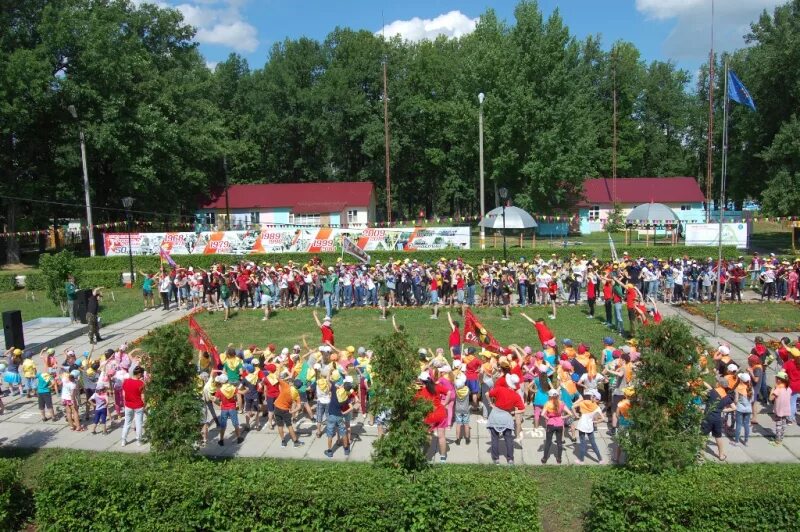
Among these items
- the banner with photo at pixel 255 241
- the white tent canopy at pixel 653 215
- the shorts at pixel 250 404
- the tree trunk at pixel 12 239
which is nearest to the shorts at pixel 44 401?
the shorts at pixel 250 404

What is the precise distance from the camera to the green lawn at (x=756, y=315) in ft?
61.3

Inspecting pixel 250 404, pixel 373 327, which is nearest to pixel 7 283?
pixel 373 327

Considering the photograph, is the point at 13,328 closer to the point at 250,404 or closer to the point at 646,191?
the point at 250,404

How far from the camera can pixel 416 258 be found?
32.6 m

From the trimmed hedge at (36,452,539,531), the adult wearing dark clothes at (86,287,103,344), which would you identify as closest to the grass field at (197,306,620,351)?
the adult wearing dark clothes at (86,287,103,344)

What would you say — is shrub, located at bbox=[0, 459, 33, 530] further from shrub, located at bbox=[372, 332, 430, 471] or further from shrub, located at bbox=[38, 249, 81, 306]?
shrub, located at bbox=[38, 249, 81, 306]

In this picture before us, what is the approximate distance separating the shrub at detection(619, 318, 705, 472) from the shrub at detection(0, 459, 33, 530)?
8.28m

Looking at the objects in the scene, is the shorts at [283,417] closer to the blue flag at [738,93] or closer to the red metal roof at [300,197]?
the blue flag at [738,93]

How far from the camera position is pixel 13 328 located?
56.1 feet

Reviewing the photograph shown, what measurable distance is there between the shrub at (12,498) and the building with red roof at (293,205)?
4218 cm

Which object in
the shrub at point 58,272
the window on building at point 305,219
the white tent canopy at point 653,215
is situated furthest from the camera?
the window on building at point 305,219

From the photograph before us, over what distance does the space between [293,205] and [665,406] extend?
46.1 m

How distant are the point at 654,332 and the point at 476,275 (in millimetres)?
16255

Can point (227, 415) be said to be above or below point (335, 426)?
above
